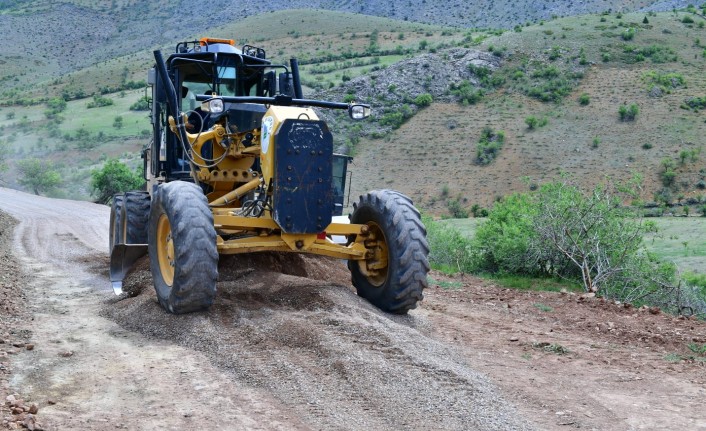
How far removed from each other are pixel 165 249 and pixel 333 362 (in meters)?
3.06

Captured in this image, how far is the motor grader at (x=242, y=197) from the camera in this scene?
7.92 metres

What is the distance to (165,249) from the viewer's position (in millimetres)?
8641

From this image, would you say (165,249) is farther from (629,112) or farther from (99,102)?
(99,102)

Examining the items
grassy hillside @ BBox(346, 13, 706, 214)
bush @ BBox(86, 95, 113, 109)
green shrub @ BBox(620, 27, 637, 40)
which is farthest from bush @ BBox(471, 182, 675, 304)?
bush @ BBox(86, 95, 113, 109)

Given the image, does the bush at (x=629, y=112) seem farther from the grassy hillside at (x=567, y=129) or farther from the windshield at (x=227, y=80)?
the windshield at (x=227, y=80)

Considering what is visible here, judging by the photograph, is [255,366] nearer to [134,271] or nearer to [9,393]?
[9,393]

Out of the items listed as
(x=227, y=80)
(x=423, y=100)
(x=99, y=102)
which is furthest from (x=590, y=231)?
(x=99, y=102)

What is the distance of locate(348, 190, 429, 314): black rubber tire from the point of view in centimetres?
844

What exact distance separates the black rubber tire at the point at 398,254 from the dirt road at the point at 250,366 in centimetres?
25

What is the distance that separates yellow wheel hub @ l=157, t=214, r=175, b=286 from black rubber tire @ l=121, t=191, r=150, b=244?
182 centimetres

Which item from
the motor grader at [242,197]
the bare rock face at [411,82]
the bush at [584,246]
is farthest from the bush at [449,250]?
the bare rock face at [411,82]

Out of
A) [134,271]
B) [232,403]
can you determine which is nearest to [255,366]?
[232,403]

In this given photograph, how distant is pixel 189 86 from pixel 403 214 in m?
3.87

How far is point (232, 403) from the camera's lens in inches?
222
